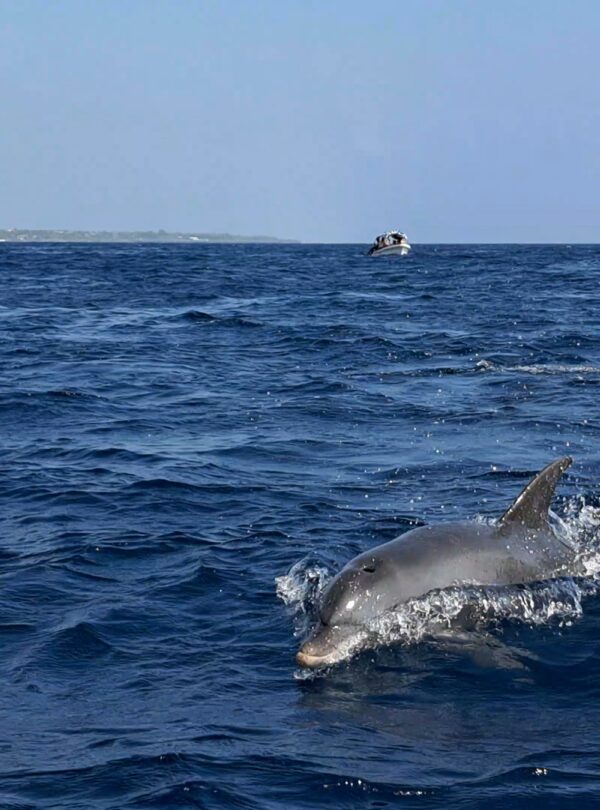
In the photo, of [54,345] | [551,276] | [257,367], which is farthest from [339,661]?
[551,276]

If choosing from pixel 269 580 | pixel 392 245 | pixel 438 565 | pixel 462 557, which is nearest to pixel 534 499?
pixel 462 557

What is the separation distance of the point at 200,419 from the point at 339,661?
1091cm

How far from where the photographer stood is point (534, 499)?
1070 cm

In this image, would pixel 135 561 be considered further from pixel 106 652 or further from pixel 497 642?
pixel 497 642

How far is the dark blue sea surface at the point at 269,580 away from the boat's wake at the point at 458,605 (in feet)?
0.10

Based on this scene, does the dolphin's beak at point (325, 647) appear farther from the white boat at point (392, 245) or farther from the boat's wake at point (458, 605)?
the white boat at point (392, 245)

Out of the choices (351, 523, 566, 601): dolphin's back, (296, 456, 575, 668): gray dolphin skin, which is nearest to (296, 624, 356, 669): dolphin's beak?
(296, 456, 575, 668): gray dolphin skin

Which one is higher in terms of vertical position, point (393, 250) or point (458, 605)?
point (393, 250)

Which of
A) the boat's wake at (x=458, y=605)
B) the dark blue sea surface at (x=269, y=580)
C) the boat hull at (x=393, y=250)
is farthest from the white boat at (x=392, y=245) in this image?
the boat's wake at (x=458, y=605)

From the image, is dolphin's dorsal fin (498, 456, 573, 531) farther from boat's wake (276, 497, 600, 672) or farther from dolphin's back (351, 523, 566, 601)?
boat's wake (276, 497, 600, 672)

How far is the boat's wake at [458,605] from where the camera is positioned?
954cm

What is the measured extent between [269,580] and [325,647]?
2.25 metres

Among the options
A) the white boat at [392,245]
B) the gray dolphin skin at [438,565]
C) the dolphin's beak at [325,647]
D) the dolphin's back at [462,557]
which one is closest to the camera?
the dolphin's beak at [325,647]

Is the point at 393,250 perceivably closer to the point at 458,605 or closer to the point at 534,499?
the point at 534,499
